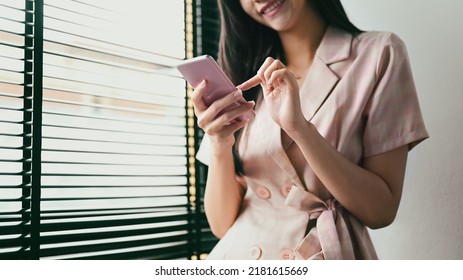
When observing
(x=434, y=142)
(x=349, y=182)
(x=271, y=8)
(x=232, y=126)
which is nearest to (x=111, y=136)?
(x=232, y=126)

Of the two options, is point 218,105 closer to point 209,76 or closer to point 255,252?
point 209,76

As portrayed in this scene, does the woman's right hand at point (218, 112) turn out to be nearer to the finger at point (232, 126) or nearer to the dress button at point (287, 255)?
the finger at point (232, 126)

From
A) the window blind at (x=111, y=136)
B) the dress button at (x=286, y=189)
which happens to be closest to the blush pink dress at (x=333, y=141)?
the dress button at (x=286, y=189)

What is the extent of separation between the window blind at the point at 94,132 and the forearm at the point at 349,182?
0.49 meters

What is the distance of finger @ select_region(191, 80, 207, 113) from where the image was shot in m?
0.79

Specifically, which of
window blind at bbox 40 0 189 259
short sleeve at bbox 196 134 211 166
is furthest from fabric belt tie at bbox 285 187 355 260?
window blind at bbox 40 0 189 259

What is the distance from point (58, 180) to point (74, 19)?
35 centimetres

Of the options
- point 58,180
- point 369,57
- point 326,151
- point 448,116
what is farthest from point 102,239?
point 448,116

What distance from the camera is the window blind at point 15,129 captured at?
0.86 m

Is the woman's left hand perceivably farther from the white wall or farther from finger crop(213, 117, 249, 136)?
the white wall

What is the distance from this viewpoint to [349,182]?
789 millimetres

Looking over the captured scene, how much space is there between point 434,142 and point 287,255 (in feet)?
1.39

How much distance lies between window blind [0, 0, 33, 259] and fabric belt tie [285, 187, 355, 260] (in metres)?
0.49
